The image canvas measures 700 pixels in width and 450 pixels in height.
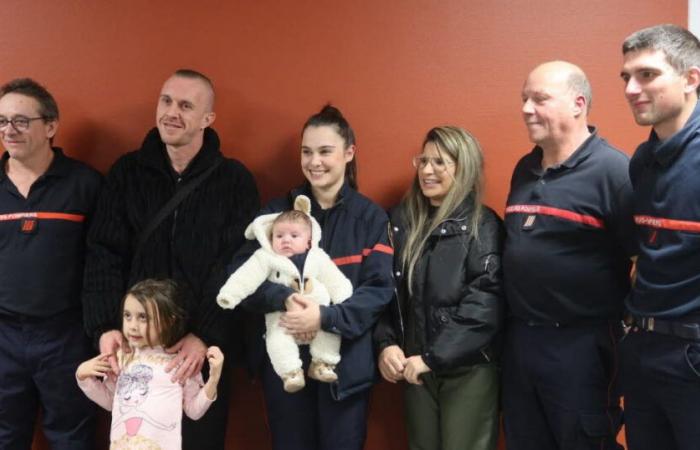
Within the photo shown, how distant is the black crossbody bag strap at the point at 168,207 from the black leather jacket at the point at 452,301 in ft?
2.86

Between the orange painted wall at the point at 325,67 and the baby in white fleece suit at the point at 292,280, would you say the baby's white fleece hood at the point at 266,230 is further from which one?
the orange painted wall at the point at 325,67

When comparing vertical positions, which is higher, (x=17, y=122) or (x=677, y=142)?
(x=17, y=122)

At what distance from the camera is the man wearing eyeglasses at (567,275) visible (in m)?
2.14

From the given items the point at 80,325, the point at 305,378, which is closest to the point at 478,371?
the point at 305,378

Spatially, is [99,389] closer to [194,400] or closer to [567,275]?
[194,400]

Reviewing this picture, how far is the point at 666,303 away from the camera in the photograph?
185 centimetres

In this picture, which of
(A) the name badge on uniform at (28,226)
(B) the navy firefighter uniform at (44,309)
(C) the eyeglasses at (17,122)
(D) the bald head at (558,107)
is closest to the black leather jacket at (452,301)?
(D) the bald head at (558,107)

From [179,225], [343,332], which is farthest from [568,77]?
[179,225]

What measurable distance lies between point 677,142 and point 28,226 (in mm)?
2440

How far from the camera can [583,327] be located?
2.17 meters

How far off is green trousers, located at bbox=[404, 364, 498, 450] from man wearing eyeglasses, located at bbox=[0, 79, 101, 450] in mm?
1465

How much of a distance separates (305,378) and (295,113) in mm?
1235

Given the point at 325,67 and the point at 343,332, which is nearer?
the point at 343,332

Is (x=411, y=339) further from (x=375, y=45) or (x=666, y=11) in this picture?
(x=666, y=11)
